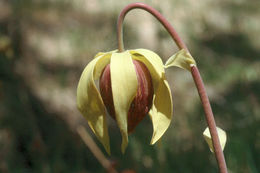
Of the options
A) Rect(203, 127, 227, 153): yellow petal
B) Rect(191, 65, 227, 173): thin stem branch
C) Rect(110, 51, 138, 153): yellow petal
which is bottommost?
Rect(203, 127, 227, 153): yellow petal

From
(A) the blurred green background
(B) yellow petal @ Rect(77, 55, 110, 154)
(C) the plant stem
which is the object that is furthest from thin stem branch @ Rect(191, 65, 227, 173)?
(A) the blurred green background

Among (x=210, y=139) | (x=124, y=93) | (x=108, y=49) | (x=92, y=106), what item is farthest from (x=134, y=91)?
(x=108, y=49)

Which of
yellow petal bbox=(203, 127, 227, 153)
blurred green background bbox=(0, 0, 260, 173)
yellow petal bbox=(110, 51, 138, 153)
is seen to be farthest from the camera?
blurred green background bbox=(0, 0, 260, 173)

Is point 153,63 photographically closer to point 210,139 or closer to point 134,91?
point 134,91

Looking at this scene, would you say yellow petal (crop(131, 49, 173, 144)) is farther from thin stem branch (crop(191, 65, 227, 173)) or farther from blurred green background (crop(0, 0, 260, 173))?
blurred green background (crop(0, 0, 260, 173))

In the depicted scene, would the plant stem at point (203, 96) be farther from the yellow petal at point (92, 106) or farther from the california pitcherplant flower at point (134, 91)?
the yellow petal at point (92, 106)

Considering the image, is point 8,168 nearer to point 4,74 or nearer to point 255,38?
point 4,74
